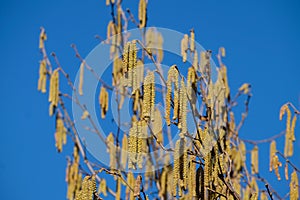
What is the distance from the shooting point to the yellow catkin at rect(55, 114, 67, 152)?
11.1ft

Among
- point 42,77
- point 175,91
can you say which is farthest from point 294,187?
point 42,77

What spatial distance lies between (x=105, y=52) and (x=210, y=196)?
1.89 metres

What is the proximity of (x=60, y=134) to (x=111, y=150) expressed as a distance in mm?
590

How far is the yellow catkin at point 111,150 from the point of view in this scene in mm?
2870

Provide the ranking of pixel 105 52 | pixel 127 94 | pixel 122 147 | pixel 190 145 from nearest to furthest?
pixel 190 145, pixel 122 147, pixel 127 94, pixel 105 52

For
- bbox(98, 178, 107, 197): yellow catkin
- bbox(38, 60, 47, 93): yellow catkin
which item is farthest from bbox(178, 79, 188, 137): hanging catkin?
bbox(38, 60, 47, 93): yellow catkin

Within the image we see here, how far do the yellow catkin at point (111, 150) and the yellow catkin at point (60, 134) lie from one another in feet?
1.10

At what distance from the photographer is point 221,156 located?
2174 millimetres

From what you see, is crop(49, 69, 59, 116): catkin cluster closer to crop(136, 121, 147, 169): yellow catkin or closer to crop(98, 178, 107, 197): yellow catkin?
crop(98, 178, 107, 197): yellow catkin

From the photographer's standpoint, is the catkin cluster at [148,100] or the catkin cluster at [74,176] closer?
the catkin cluster at [148,100]

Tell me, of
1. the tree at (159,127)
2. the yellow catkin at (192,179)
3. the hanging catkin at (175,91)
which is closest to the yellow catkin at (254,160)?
the tree at (159,127)

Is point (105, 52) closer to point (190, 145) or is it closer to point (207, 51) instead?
point (207, 51)

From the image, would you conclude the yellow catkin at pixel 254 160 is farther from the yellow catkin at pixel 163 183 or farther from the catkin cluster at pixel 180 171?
the catkin cluster at pixel 180 171

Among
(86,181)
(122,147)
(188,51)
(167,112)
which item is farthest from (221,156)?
(188,51)
